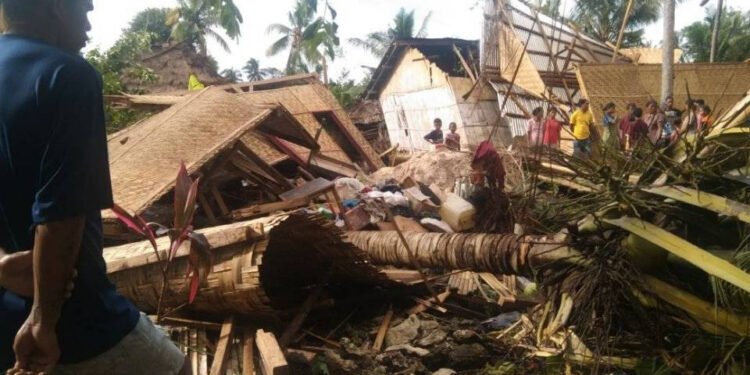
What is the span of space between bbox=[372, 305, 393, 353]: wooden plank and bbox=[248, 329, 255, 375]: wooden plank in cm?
81

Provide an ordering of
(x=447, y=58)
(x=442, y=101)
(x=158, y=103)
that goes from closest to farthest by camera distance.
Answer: (x=158, y=103) < (x=442, y=101) < (x=447, y=58)

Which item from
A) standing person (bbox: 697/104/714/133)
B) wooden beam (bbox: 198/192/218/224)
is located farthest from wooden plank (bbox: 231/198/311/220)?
standing person (bbox: 697/104/714/133)

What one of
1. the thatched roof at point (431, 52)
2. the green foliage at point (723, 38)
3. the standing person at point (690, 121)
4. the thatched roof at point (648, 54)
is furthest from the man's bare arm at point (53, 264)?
the green foliage at point (723, 38)

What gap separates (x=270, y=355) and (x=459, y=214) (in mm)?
3845

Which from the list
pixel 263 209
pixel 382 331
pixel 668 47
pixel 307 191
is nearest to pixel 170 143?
pixel 263 209

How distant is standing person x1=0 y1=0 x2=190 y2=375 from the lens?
1.36 metres

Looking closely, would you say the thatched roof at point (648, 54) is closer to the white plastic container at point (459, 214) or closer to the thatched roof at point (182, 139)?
the white plastic container at point (459, 214)

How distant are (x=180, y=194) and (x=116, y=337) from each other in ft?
3.79

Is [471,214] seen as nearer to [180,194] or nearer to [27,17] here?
[180,194]

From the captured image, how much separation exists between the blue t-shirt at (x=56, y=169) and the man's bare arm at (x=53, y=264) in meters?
0.03

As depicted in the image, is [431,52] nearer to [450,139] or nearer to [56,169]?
[450,139]

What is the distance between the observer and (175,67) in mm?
18734

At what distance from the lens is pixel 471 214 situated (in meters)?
6.52

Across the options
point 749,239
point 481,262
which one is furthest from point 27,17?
point 481,262
